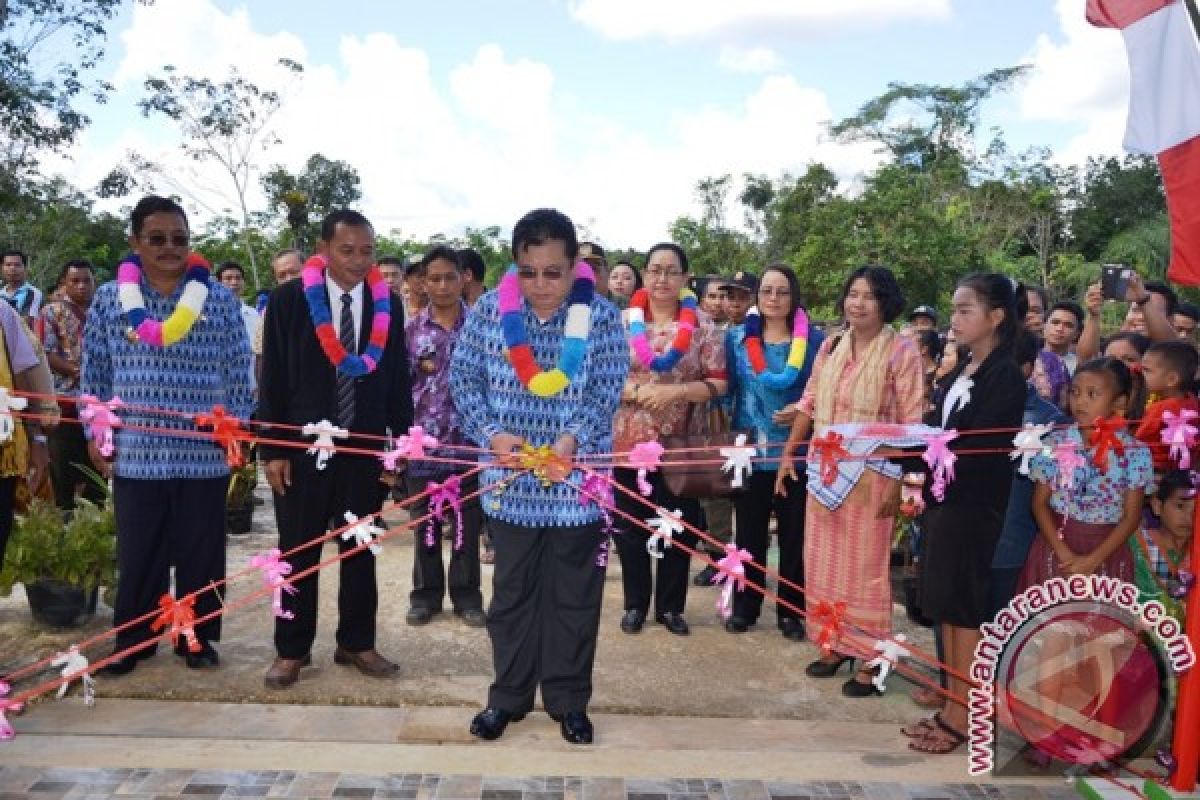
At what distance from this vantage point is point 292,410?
4184 millimetres

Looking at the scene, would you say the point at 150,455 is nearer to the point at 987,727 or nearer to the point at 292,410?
the point at 292,410

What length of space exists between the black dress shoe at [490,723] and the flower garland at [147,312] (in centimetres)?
210

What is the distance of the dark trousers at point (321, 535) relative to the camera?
13.6 ft

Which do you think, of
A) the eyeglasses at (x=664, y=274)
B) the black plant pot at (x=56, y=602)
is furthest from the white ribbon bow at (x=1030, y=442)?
the black plant pot at (x=56, y=602)

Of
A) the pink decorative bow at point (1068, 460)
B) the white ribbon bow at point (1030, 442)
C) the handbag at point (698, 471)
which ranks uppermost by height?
the white ribbon bow at point (1030, 442)

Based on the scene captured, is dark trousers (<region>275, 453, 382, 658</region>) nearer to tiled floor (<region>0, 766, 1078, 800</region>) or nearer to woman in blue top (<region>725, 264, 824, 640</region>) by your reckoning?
tiled floor (<region>0, 766, 1078, 800</region>)

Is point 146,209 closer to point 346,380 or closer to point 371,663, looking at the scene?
point 346,380

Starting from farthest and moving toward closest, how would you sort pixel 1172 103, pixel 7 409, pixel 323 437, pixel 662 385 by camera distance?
pixel 662 385 < pixel 323 437 < pixel 7 409 < pixel 1172 103

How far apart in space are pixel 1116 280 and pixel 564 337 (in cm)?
241

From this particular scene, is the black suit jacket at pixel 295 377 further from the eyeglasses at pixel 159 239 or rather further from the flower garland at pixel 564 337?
the flower garland at pixel 564 337

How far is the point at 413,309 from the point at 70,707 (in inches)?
124

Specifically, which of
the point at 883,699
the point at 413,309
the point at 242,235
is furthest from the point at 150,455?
the point at 242,235

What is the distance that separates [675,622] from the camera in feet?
16.6

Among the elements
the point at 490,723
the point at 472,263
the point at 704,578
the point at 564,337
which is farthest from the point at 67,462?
the point at 564,337
